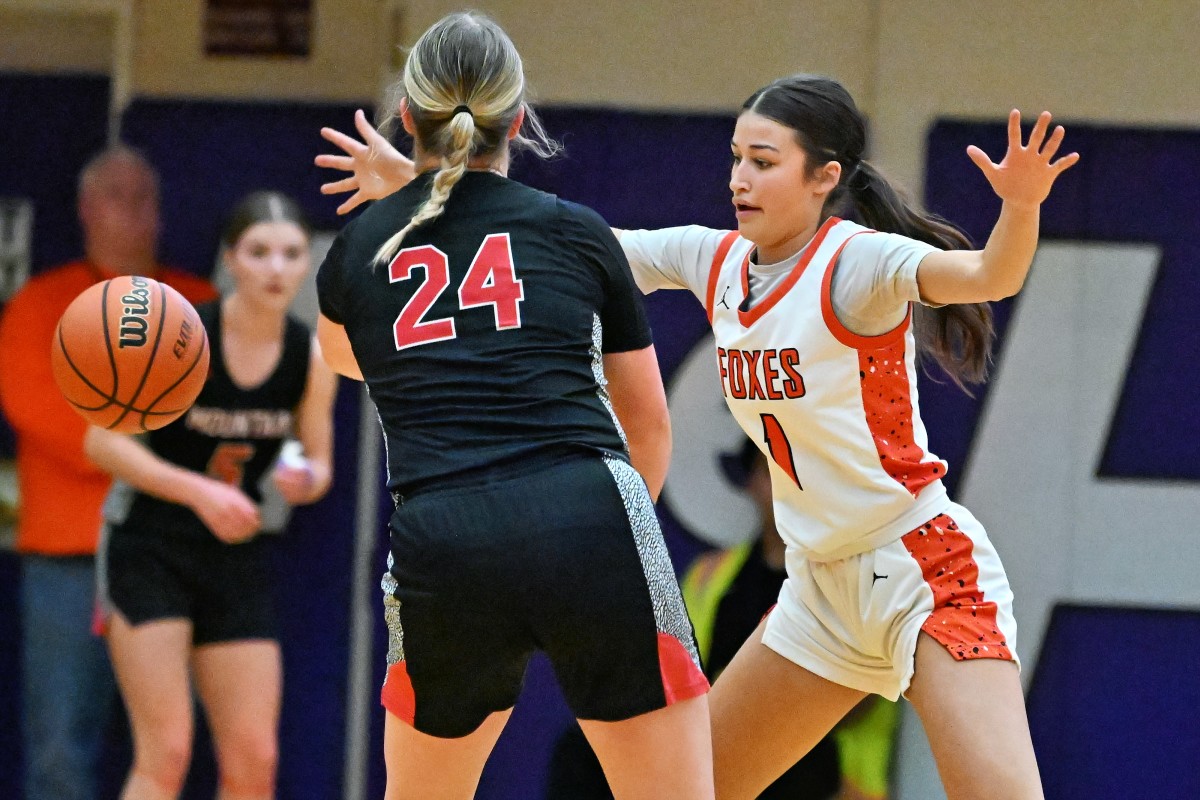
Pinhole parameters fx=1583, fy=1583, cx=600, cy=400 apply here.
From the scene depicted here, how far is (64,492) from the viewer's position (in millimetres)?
5680

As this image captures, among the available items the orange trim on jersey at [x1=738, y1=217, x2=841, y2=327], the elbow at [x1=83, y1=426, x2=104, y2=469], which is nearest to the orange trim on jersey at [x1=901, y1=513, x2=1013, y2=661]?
the orange trim on jersey at [x1=738, y1=217, x2=841, y2=327]

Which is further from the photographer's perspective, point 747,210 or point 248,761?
point 248,761

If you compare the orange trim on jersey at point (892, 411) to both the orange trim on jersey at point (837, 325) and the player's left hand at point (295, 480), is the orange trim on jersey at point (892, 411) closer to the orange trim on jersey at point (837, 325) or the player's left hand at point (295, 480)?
the orange trim on jersey at point (837, 325)

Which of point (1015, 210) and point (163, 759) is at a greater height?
point (1015, 210)

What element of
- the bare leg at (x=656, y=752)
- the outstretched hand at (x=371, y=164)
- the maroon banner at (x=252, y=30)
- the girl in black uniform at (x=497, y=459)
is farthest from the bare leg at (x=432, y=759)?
the maroon banner at (x=252, y=30)

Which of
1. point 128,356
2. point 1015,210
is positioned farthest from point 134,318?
point 1015,210

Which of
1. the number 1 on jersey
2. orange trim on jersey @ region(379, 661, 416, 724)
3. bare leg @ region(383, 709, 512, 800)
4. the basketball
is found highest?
the basketball

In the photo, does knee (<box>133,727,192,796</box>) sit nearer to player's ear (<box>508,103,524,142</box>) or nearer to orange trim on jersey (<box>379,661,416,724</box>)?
orange trim on jersey (<box>379,661,416,724</box>)

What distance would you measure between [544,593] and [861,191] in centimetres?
130

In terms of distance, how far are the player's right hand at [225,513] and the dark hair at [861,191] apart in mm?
2310

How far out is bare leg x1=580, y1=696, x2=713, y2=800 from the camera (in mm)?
2650

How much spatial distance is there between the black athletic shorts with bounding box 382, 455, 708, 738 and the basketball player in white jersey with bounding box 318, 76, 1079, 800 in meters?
0.60

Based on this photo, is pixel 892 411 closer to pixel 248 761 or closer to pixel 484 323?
pixel 484 323

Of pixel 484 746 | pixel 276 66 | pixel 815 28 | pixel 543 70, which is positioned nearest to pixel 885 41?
pixel 815 28
